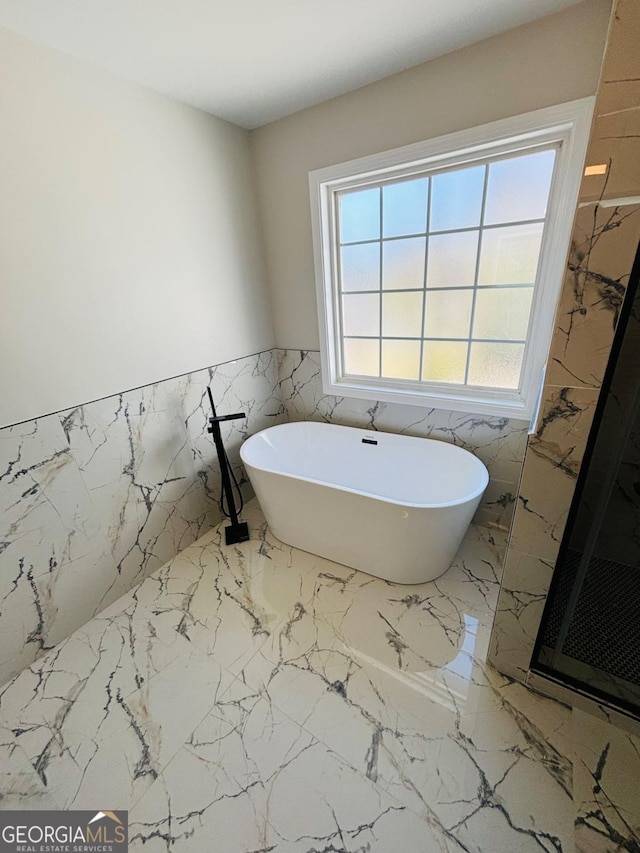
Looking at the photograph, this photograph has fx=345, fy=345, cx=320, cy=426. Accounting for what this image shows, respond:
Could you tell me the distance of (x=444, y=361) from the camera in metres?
2.19

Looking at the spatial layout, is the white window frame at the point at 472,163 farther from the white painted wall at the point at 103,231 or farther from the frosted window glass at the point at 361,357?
the white painted wall at the point at 103,231

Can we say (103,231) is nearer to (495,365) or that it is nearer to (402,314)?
(402,314)

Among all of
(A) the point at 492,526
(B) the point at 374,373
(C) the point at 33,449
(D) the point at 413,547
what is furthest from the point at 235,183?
(A) the point at 492,526

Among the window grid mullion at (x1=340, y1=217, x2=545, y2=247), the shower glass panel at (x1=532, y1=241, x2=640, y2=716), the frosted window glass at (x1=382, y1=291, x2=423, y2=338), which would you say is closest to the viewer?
the shower glass panel at (x1=532, y1=241, x2=640, y2=716)

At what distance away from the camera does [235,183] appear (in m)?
2.16

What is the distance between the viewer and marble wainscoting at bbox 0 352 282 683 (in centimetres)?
146

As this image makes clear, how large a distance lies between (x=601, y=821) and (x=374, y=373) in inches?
Answer: 84.9

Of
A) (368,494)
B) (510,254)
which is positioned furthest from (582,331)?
(510,254)

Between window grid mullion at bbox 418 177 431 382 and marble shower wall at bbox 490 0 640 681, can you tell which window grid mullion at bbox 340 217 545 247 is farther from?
marble shower wall at bbox 490 0 640 681

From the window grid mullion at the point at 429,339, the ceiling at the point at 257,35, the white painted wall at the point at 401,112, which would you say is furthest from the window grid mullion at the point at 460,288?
the ceiling at the point at 257,35

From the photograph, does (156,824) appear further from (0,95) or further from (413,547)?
(0,95)

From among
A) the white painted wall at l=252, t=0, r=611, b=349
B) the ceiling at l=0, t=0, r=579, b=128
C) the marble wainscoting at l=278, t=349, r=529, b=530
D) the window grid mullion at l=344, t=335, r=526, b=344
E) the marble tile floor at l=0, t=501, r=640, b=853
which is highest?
the ceiling at l=0, t=0, r=579, b=128

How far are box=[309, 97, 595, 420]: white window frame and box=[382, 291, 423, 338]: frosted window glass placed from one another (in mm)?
325

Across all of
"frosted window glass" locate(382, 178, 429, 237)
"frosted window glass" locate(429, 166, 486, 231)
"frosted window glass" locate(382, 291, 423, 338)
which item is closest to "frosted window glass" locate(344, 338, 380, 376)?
"frosted window glass" locate(382, 291, 423, 338)
